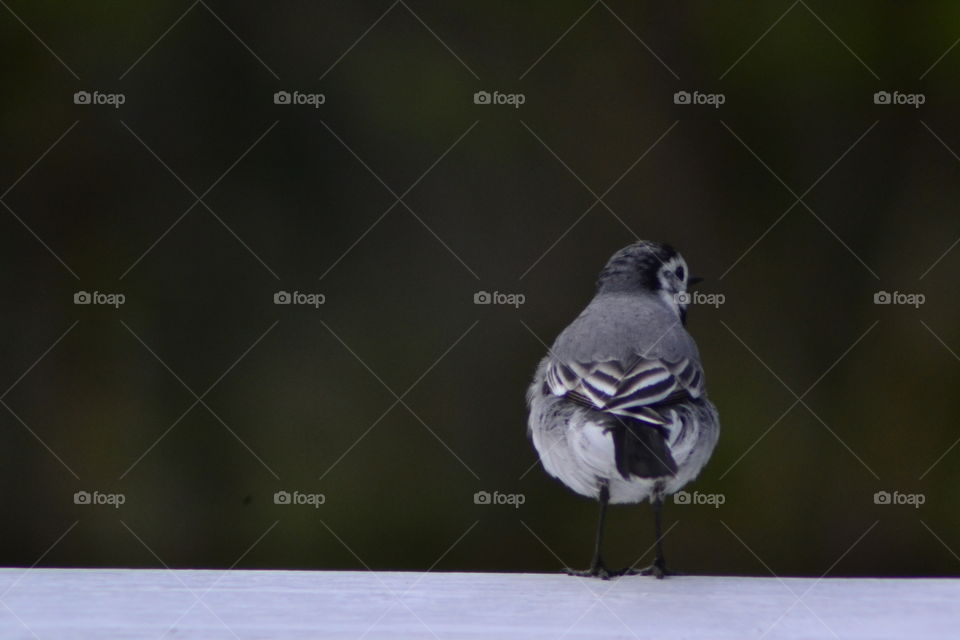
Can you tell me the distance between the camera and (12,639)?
1.50 metres

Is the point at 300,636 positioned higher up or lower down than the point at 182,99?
lower down

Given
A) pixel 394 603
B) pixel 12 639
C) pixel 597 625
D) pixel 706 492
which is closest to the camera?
pixel 12 639

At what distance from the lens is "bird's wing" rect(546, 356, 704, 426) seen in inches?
99.3

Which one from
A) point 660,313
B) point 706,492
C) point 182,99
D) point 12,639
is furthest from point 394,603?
point 182,99

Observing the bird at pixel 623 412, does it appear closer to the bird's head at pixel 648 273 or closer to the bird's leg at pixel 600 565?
the bird's leg at pixel 600 565

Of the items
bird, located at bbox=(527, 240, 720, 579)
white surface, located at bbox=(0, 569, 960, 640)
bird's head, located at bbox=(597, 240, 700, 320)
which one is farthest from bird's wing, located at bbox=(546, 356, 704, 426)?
bird's head, located at bbox=(597, 240, 700, 320)

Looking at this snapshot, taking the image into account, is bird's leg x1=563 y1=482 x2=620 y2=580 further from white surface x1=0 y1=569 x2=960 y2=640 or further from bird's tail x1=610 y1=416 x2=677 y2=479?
white surface x1=0 y1=569 x2=960 y2=640

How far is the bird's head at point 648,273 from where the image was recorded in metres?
3.38

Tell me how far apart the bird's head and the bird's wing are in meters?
0.57

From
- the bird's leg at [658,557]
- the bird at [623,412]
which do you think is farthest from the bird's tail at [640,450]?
the bird's leg at [658,557]

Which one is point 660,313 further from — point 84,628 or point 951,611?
point 84,628

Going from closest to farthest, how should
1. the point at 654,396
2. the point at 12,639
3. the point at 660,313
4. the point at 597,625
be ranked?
1. the point at 12,639
2. the point at 597,625
3. the point at 654,396
4. the point at 660,313

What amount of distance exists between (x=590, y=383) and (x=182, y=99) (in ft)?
8.35

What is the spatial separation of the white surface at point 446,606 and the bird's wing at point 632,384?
446mm
